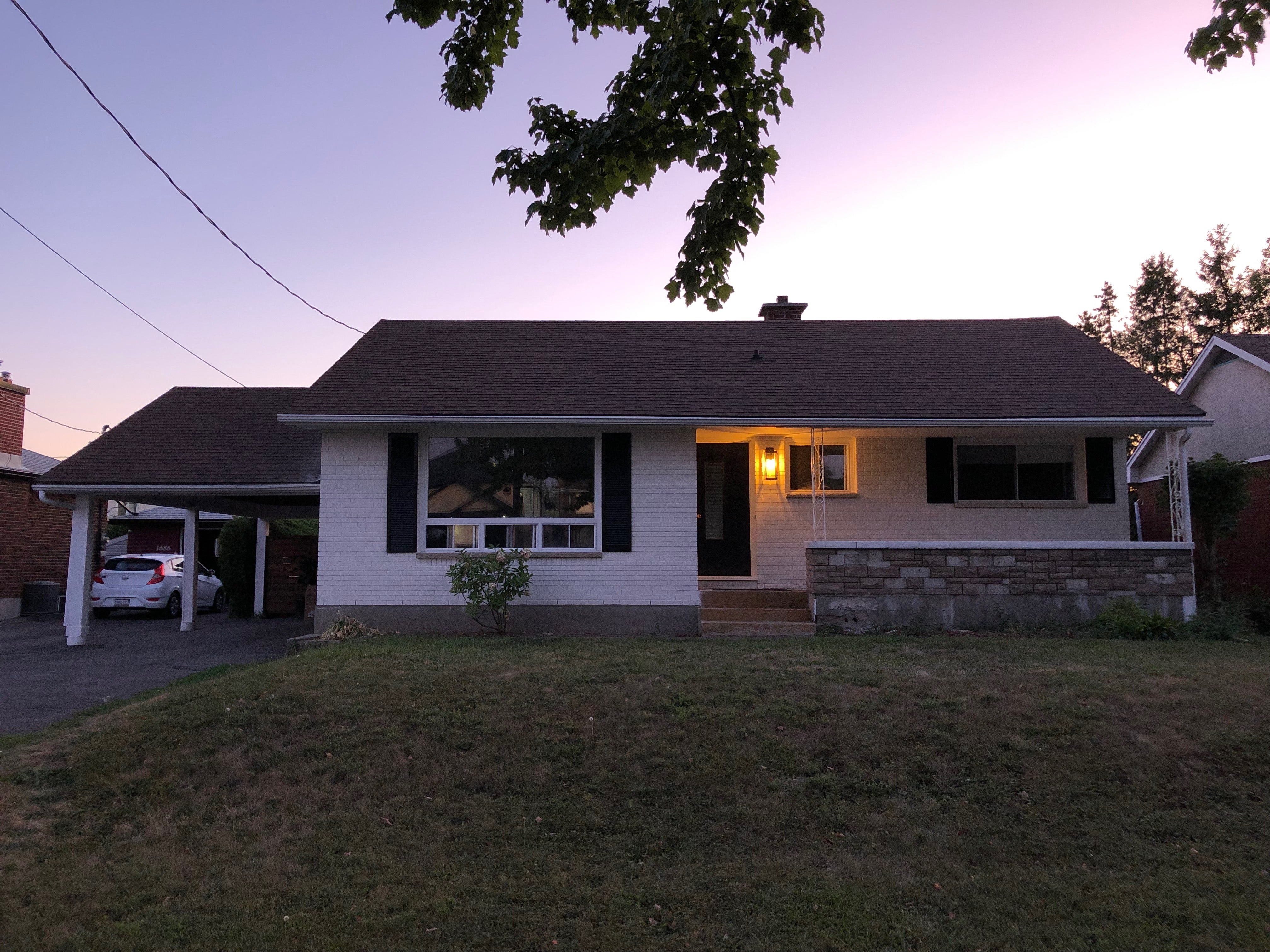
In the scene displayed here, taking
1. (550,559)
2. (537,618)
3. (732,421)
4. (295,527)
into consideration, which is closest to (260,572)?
(295,527)

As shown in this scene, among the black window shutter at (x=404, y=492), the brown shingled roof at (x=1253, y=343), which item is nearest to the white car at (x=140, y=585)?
the black window shutter at (x=404, y=492)

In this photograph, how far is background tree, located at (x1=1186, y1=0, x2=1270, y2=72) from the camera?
20.3 feet

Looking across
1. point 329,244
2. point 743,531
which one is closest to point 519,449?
point 743,531

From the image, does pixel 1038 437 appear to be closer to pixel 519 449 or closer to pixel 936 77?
pixel 936 77

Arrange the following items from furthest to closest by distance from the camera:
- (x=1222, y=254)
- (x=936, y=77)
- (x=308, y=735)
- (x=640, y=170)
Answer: (x=1222, y=254)
(x=936, y=77)
(x=308, y=735)
(x=640, y=170)

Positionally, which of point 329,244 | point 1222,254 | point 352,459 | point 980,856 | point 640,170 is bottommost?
Answer: point 980,856

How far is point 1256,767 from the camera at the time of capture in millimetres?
6012

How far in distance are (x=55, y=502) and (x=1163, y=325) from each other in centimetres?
3492

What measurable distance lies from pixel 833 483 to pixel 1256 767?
7.46 m

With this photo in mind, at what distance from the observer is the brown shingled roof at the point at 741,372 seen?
1154 centimetres

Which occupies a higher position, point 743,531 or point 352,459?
point 352,459

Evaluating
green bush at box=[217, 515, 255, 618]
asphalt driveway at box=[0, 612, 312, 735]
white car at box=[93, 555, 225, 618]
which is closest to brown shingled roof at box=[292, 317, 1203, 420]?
asphalt driveway at box=[0, 612, 312, 735]

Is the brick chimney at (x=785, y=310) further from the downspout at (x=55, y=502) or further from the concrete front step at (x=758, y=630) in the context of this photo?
the downspout at (x=55, y=502)

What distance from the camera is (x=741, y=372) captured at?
12.9m
